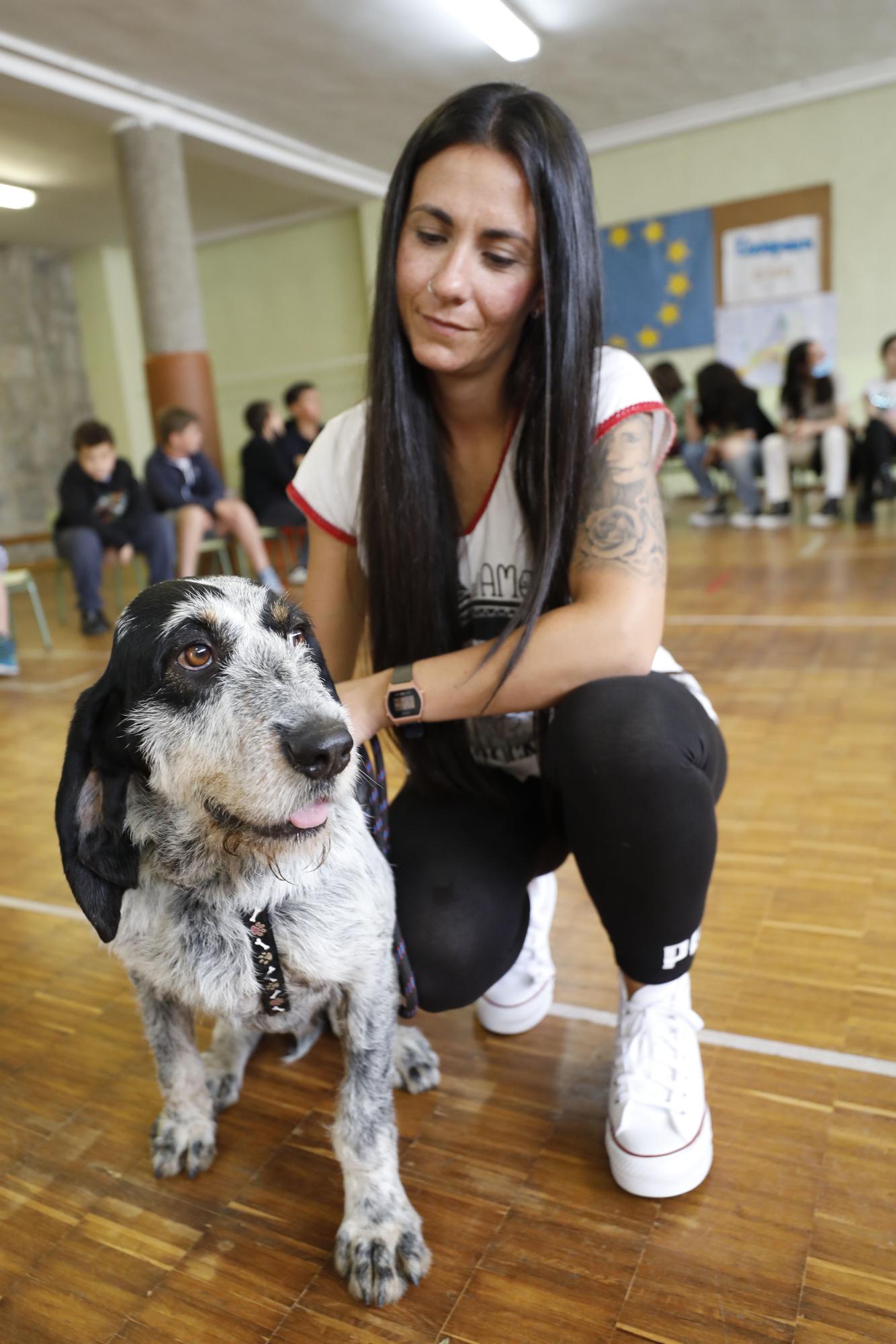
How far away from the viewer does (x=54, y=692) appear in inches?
171

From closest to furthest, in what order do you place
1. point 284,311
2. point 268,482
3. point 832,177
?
1. point 268,482
2. point 832,177
3. point 284,311

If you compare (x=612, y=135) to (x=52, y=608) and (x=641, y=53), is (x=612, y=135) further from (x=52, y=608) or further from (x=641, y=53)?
(x=52, y=608)

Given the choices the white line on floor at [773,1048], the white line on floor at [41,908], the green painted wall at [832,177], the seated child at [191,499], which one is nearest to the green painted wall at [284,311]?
the green painted wall at [832,177]

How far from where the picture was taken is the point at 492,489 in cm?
156

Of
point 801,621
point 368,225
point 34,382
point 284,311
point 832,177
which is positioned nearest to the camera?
point 801,621

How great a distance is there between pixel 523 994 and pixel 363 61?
7.69 m

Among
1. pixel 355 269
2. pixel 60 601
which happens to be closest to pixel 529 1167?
pixel 60 601

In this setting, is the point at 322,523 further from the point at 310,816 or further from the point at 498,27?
the point at 498,27

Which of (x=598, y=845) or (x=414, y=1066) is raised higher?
(x=598, y=845)

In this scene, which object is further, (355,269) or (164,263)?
(355,269)

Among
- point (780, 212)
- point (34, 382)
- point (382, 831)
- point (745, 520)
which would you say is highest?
point (780, 212)

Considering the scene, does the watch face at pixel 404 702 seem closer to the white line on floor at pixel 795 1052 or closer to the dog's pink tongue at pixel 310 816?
the dog's pink tongue at pixel 310 816

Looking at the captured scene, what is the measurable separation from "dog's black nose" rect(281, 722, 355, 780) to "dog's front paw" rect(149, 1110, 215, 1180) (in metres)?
0.69

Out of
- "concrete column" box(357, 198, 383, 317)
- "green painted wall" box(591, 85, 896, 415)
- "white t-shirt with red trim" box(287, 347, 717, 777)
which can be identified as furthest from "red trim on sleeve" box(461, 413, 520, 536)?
"concrete column" box(357, 198, 383, 317)
